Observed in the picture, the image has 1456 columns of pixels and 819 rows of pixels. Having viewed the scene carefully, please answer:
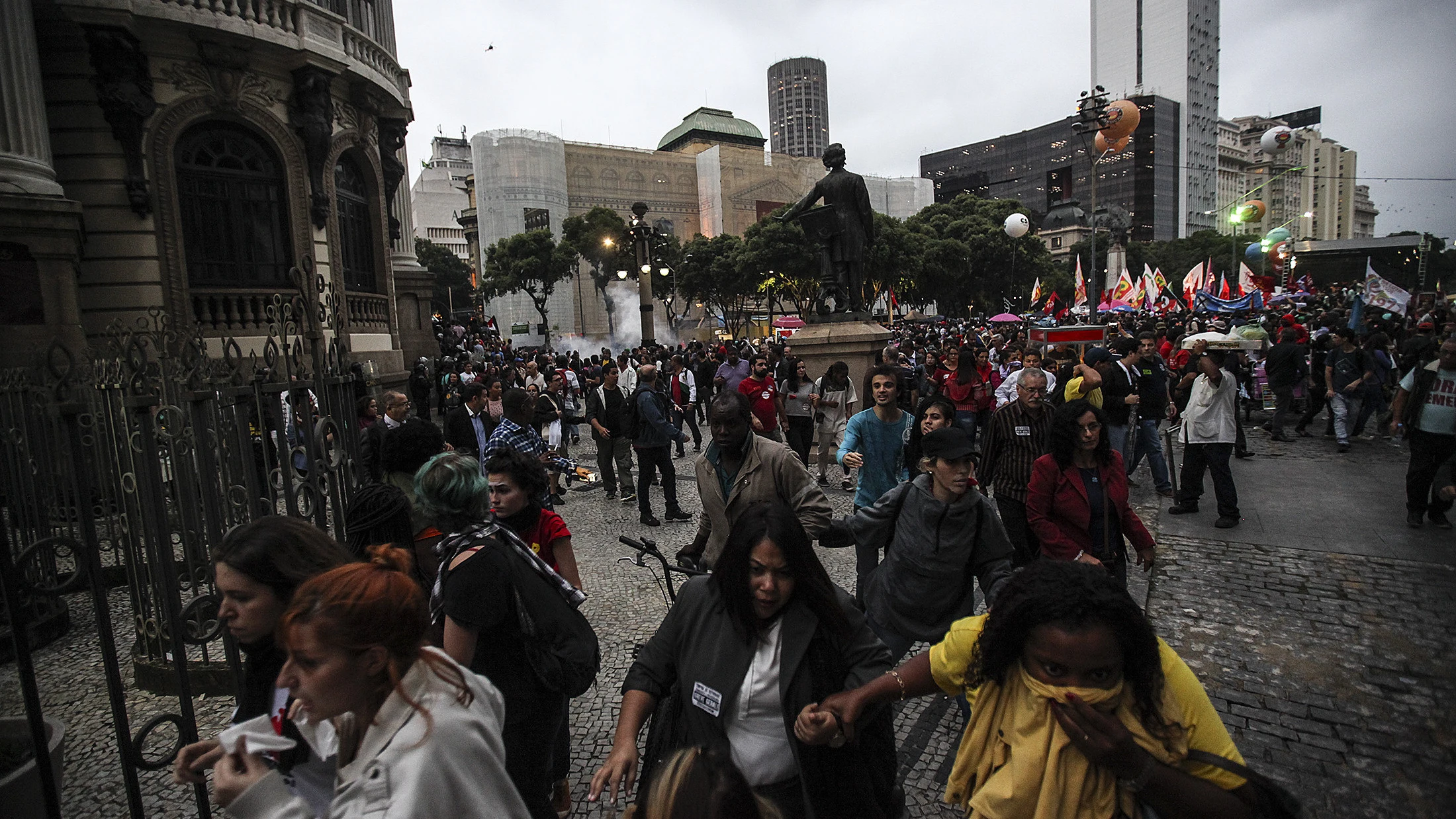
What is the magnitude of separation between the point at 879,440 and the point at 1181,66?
132 m

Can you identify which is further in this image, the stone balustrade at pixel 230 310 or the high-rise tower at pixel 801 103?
the high-rise tower at pixel 801 103

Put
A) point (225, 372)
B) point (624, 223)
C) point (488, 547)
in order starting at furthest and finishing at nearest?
1. point (624, 223)
2. point (225, 372)
3. point (488, 547)

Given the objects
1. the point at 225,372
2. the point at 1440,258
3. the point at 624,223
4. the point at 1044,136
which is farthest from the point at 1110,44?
the point at 225,372

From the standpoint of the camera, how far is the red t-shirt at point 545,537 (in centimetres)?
314

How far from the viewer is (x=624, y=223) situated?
4938 cm

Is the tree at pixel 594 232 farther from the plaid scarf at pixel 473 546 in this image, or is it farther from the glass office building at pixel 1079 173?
the glass office building at pixel 1079 173

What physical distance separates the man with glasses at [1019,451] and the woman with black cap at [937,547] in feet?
3.93

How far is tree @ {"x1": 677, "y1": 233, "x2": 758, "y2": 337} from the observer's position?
146ft

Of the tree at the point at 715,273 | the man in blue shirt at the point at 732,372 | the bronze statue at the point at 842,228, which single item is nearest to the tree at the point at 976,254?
the tree at the point at 715,273

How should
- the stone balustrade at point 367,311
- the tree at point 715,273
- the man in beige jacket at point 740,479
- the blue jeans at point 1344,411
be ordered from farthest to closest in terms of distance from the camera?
the tree at point 715,273 < the stone balustrade at point 367,311 < the blue jeans at point 1344,411 < the man in beige jacket at point 740,479

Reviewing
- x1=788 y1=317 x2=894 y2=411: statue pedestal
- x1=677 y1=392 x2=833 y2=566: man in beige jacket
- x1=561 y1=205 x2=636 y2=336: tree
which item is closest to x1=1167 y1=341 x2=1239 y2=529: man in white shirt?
x1=788 y1=317 x2=894 y2=411: statue pedestal

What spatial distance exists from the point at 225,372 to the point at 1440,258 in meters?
83.8

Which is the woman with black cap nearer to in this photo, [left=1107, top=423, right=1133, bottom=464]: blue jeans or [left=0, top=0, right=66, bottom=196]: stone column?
[left=1107, top=423, right=1133, bottom=464]: blue jeans

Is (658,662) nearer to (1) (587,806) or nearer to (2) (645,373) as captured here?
(1) (587,806)
